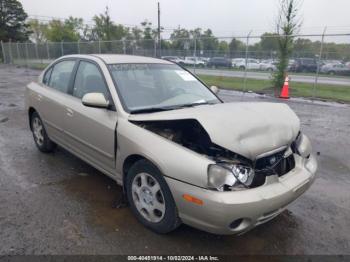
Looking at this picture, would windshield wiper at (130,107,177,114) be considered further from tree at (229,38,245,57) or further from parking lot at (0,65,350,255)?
tree at (229,38,245,57)

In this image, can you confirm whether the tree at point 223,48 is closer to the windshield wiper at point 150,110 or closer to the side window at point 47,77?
the side window at point 47,77

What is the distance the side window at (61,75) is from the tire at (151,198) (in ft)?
6.49

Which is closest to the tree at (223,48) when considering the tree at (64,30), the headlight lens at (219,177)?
the headlight lens at (219,177)

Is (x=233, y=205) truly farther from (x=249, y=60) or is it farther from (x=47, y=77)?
(x=249, y=60)

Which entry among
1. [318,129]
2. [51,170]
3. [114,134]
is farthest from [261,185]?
[318,129]

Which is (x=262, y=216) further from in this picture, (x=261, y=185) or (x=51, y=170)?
(x=51, y=170)

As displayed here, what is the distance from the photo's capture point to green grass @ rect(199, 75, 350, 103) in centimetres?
1296

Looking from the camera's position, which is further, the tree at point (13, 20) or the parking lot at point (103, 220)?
the tree at point (13, 20)

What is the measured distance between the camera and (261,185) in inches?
101

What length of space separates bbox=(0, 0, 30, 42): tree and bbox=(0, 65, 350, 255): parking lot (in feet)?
177

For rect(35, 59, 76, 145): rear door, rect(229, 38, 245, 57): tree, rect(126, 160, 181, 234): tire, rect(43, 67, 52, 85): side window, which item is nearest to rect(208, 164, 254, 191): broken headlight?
rect(126, 160, 181, 234): tire

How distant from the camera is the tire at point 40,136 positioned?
195 inches

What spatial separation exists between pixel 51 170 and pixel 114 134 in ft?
5.79

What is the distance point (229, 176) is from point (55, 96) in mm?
3040
